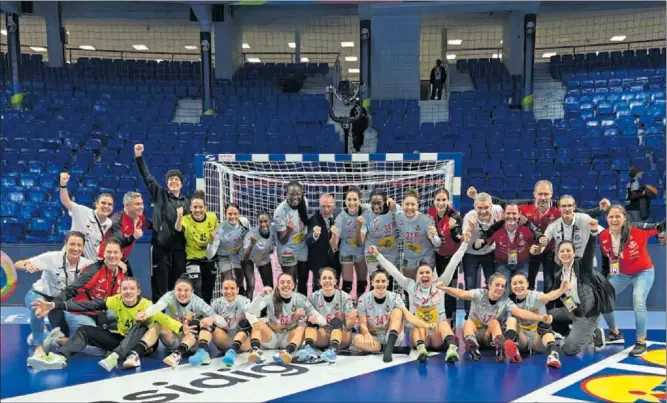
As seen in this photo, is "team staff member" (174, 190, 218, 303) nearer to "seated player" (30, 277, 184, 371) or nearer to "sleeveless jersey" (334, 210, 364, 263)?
"seated player" (30, 277, 184, 371)

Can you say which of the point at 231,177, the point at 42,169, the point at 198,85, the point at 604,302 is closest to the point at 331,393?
the point at 604,302

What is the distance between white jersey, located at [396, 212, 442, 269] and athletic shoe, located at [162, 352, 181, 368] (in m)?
2.66

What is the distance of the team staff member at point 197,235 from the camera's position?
21.8ft

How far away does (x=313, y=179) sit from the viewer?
9.42m

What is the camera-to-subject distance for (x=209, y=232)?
674 centimetres

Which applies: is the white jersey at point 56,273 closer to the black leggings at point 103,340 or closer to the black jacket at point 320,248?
the black leggings at point 103,340

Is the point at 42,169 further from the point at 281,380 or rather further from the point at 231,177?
the point at 281,380

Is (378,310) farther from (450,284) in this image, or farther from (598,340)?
(598,340)

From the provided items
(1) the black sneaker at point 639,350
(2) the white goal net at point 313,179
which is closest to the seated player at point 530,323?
(1) the black sneaker at point 639,350

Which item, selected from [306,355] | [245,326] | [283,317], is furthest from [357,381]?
[245,326]

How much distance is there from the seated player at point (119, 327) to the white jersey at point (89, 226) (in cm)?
84

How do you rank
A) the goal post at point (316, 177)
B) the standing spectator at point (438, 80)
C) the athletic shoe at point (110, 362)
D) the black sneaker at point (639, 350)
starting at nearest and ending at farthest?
the athletic shoe at point (110, 362) < the black sneaker at point (639, 350) < the goal post at point (316, 177) < the standing spectator at point (438, 80)

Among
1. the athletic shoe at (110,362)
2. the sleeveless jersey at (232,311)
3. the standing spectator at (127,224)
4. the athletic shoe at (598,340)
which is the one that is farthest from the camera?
the standing spectator at (127,224)

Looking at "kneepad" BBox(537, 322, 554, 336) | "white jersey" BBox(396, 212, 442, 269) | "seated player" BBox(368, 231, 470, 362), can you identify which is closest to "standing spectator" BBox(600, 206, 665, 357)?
"kneepad" BBox(537, 322, 554, 336)
